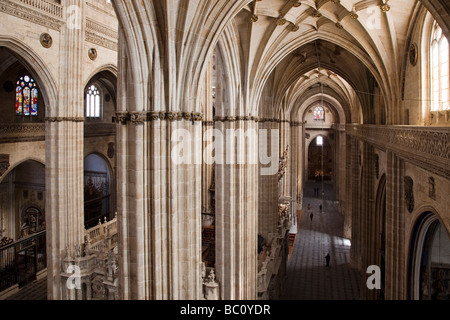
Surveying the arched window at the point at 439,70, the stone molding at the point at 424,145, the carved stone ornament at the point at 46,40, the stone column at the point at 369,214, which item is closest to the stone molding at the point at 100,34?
the carved stone ornament at the point at 46,40

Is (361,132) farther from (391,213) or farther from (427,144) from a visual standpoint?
(427,144)

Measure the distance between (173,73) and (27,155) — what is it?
13436 mm

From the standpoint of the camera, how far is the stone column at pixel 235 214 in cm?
1145

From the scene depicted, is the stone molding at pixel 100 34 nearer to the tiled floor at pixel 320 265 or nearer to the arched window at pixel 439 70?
the arched window at pixel 439 70

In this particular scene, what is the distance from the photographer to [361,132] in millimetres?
17312

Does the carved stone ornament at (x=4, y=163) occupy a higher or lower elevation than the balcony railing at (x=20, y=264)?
higher

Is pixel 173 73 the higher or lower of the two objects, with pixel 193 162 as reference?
higher

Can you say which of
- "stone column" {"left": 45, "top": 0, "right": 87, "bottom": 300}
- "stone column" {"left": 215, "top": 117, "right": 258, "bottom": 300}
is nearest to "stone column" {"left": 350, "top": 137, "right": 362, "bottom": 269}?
"stone column" {"left": 215, "top": 117, "right": 258, "bottom": 300}

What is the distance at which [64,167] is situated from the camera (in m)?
13.1

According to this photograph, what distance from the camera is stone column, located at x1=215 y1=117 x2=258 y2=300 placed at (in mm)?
11453

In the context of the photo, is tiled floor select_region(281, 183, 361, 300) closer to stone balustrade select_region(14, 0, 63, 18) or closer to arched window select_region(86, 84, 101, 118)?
arched window select_region(86, 84, 101, 118)

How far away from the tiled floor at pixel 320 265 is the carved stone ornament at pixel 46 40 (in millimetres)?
15468

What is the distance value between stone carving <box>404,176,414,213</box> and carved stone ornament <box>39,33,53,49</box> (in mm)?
13271

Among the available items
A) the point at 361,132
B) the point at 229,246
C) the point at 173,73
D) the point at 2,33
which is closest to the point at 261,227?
the point at 229,246
